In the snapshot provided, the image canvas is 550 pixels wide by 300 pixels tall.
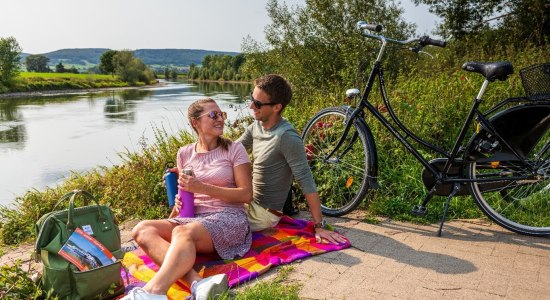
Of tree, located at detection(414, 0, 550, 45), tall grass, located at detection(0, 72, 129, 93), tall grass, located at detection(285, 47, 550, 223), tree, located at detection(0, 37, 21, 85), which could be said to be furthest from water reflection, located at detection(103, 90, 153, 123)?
tree, located at detection(0, 37, 21, 85)

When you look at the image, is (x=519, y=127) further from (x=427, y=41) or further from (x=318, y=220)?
(x=318, y=220)

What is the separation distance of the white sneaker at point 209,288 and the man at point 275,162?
2.91 ft

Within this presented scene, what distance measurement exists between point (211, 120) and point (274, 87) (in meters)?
0.49

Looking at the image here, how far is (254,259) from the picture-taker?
8.99ft

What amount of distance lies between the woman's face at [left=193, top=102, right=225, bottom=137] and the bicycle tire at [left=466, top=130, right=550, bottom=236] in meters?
1.76

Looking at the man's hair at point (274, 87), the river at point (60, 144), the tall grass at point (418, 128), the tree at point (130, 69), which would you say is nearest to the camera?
the man's hair at point (274, 87)

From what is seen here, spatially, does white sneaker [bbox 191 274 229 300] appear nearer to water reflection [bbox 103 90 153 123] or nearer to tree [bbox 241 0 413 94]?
tree [bbox 241 0 413 94]

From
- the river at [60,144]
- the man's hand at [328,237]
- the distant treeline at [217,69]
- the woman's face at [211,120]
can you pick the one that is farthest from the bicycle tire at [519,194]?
the distant treeline at [217,69]

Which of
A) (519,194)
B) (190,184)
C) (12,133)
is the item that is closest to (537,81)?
(519,194)

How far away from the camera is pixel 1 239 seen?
432cm

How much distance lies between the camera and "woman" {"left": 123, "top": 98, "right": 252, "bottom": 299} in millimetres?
2457

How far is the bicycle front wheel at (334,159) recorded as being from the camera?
3.76m

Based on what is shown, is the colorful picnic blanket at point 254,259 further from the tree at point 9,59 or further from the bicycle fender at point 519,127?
the tree at point 9,59

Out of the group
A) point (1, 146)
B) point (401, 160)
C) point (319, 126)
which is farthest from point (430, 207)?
point (1, 146)
